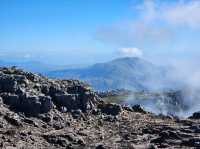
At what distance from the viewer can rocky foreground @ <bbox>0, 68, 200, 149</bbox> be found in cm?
9138

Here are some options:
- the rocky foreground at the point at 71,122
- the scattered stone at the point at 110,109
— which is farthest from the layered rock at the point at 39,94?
the scattered stone at the point at 110,109

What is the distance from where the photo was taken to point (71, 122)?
103875 mm

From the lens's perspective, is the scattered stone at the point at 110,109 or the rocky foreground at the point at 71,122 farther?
the scattered stone at the point at 110,109

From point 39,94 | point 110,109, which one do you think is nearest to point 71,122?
point 39,94

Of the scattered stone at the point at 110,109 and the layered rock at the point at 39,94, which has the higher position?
the layered rock at the point at 39,94

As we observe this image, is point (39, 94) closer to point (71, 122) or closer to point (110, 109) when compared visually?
Answer: point (71, 122)

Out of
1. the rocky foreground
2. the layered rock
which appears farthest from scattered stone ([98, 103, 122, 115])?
the layered rock

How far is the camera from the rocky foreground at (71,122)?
9138cm

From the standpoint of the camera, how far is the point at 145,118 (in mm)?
116125

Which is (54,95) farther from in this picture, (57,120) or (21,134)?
(21,134)

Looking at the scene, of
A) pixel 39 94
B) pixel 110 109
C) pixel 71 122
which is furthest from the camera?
pixel 110 109

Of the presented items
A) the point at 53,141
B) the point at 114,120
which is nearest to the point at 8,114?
the point at 53,141

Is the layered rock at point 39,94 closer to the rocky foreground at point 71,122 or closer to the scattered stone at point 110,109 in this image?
the rocky foreground at point 71,122

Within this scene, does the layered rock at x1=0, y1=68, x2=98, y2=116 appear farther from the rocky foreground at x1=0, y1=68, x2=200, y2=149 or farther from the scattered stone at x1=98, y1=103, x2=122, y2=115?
the scattered stone at x1=98, y1=103, x2=122, y2=115
